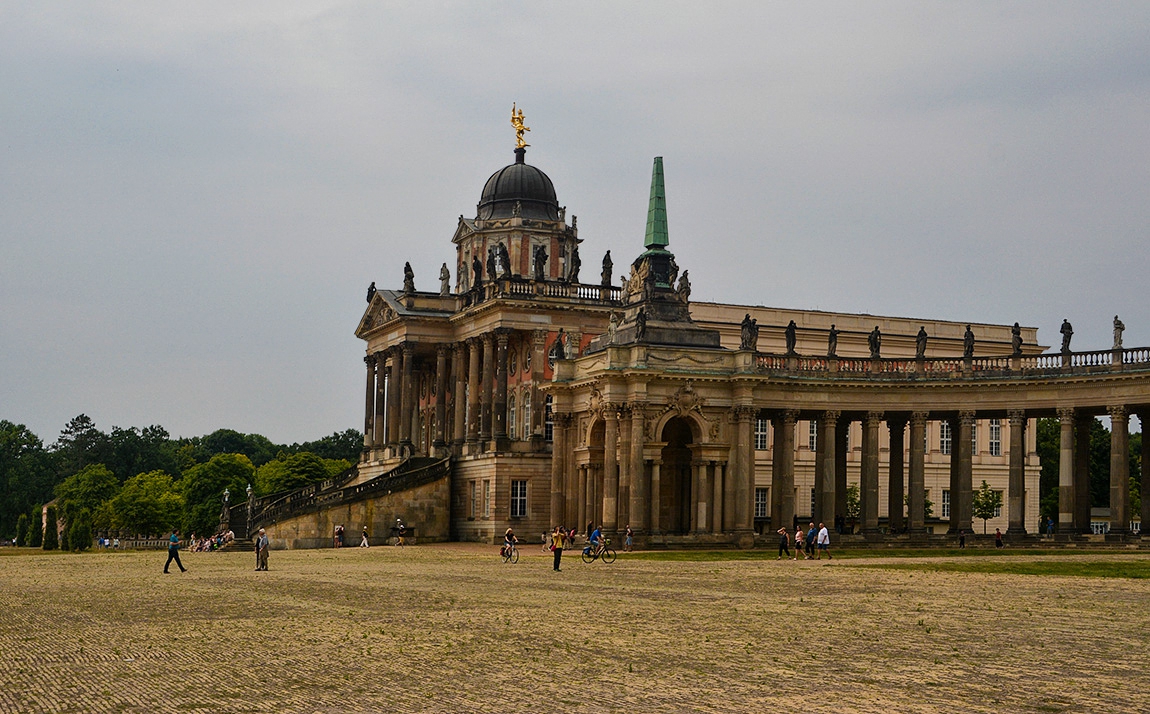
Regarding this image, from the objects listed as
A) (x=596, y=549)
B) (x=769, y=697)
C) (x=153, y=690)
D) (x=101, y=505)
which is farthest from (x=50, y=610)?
(x=101, y=505)

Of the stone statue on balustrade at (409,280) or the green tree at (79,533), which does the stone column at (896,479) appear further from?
the green tree at (79,533)

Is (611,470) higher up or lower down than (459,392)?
lower down

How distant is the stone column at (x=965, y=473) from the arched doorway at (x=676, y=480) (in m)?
14.2

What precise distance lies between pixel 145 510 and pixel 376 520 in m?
58.5

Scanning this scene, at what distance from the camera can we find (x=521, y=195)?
346ft

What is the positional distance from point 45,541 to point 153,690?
9308 cm

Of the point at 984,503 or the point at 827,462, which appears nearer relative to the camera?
the point at 827,462

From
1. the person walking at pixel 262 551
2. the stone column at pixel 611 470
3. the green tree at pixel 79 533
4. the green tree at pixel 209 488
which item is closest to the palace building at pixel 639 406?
the stone column at pixel 611 470

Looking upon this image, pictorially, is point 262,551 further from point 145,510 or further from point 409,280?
point 145,510

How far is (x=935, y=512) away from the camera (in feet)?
360

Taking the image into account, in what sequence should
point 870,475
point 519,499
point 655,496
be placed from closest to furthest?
point 655,496
point 870,475
point 519,499

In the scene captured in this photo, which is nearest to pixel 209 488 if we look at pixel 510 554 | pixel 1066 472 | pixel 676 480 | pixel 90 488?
pixel 90 488

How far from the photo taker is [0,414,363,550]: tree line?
13662cm

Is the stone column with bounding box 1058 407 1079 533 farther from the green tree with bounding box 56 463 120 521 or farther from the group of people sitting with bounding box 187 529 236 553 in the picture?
the green tree with bounding box 56 463 120 521
